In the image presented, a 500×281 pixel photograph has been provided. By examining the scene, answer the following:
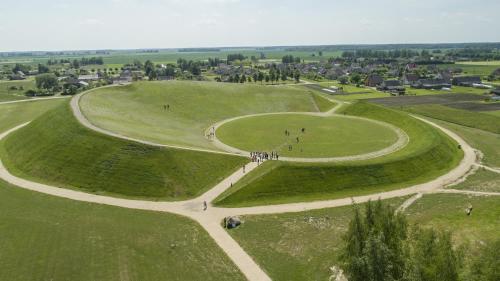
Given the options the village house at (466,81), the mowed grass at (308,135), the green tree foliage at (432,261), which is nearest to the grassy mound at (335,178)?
the mowed grass at (308,135)

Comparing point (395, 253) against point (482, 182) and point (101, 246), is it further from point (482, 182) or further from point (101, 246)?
point (482, 182)

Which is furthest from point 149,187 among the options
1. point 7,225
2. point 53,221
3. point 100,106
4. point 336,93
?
point 336,93

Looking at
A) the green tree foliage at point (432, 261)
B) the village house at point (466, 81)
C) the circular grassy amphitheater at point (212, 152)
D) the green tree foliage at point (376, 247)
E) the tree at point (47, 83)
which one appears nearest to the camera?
the green tree foliage at point (432, 261)

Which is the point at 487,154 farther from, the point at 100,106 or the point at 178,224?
the point at 100,106

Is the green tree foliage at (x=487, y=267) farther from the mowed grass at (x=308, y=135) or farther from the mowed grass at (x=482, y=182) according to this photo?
the mowed grass at (x=308, y=135)

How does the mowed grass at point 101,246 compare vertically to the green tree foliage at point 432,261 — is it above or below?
below

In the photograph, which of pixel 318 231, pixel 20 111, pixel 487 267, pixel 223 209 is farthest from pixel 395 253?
pixel 20 111
